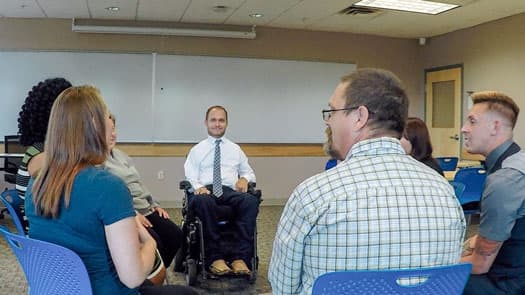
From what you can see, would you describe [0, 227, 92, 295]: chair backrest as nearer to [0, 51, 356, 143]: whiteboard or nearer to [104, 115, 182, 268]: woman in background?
[104, 115, 182, 268]: woman in background

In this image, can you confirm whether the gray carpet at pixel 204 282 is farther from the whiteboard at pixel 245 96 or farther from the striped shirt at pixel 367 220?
the whiteboard at pixel 245 96

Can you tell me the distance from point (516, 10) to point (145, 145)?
486cm

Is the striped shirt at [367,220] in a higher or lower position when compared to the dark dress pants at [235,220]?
higher

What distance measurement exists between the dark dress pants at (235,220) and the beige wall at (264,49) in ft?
10.7

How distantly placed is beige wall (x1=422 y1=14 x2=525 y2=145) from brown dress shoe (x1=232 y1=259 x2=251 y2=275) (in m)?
4.15

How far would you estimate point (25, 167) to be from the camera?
2.65 metres

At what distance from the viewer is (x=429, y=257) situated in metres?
1.29

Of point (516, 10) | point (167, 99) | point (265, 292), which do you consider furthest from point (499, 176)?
point (167, 99)

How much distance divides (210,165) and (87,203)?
8.54 feet

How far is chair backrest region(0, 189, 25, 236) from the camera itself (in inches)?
87.8

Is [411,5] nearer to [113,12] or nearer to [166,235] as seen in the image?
[113,12]

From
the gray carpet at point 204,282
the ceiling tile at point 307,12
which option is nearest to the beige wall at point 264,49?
Answer: the ceiling tile at point 307,12

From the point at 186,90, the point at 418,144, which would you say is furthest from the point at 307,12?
the point at 418,144

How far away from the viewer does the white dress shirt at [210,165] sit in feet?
13.4
